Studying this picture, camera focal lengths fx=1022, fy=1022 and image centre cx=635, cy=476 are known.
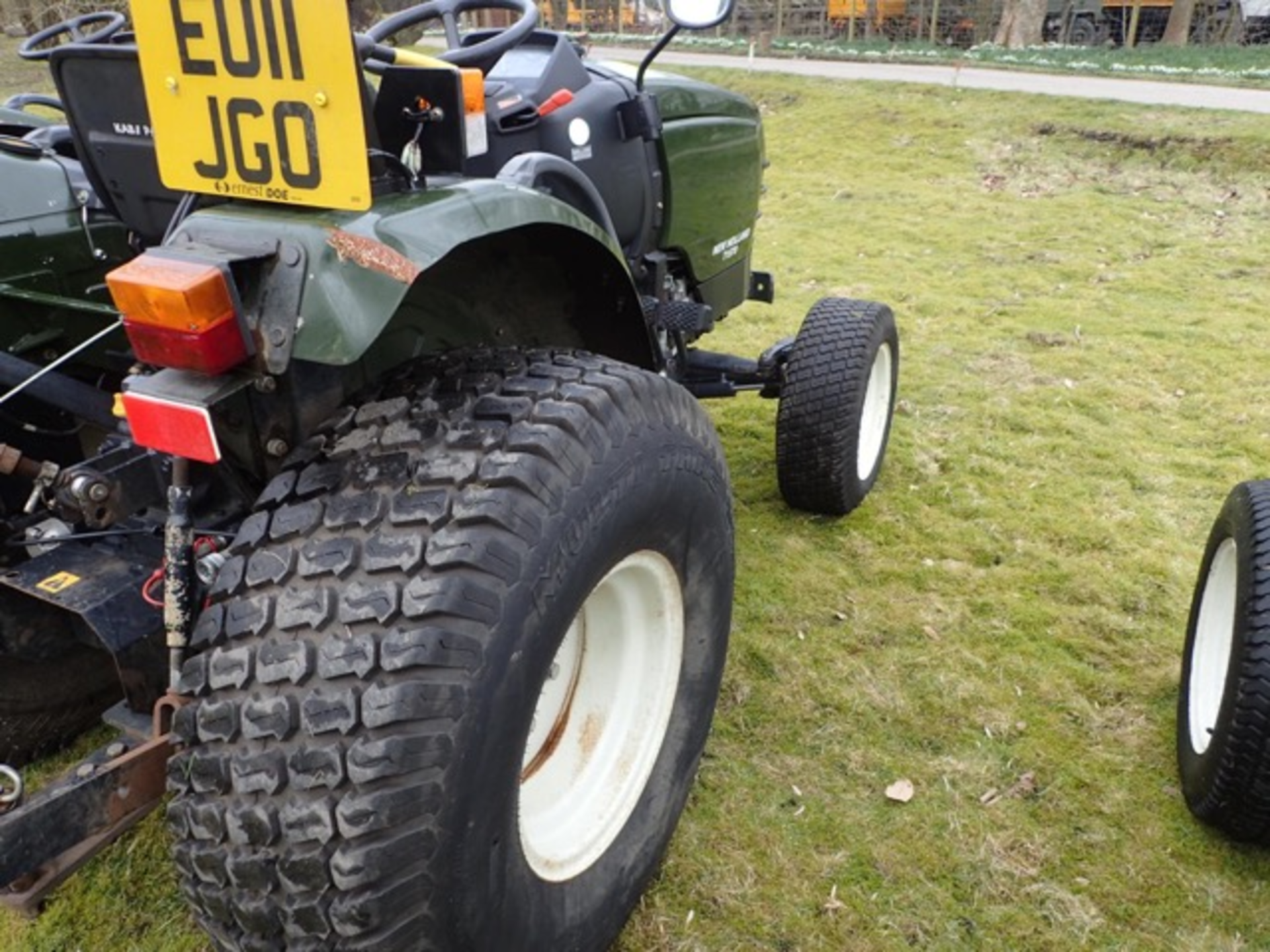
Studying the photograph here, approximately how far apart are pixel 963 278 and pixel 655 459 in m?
5.39

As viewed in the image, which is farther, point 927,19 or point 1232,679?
point 927,19

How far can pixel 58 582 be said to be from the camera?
5.56 feet

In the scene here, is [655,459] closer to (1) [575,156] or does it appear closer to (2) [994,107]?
(1) [575,156]

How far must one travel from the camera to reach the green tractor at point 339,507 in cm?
122

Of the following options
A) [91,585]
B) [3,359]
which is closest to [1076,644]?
[91,585]

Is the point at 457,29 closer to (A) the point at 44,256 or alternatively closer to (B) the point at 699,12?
(B) the point at 699,12

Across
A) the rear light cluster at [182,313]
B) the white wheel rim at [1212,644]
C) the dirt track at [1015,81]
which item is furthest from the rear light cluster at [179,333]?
the dirt track at [1015,81]

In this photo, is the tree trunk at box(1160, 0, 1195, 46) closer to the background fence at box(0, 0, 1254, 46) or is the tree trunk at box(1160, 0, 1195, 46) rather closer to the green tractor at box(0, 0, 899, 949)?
the background fence at box(0, 0, 1254, 46)

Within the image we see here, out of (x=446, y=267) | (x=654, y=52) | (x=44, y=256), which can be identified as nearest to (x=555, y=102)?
(x=654, y=52)

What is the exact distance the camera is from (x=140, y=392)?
50.1 inches

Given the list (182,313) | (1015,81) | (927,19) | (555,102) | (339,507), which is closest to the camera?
(182,313)

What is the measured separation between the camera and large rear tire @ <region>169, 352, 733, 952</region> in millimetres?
1201

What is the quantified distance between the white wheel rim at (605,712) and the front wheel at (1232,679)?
114 cm

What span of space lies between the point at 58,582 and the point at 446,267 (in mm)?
833
